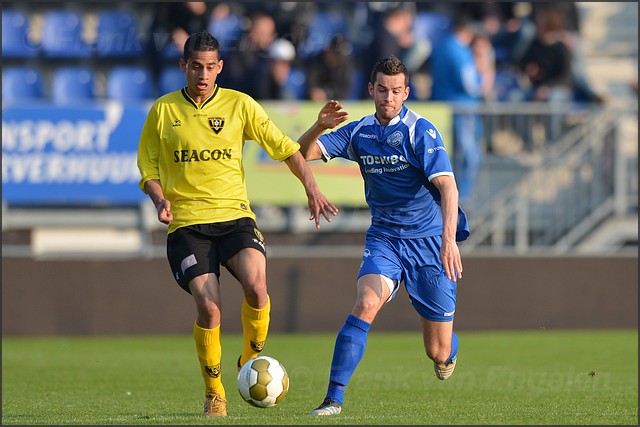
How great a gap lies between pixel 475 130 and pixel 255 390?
9.36m

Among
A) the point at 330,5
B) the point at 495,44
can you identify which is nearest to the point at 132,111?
the point at 330,5

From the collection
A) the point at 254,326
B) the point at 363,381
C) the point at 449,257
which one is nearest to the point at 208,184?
the point at 254,326

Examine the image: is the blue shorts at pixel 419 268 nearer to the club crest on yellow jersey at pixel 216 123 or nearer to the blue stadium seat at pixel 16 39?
the club crest on yellow jersey at pixel 216 123

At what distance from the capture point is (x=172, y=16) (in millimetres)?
18375

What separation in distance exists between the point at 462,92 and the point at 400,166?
885cm

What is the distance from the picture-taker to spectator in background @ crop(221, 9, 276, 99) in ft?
57.7

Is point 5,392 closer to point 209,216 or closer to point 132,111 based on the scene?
point 209,216

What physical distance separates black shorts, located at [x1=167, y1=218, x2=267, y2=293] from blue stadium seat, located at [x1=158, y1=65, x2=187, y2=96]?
998 centimetres

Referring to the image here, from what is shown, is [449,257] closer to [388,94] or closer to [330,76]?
[388,94]

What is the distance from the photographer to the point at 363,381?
11555 mm

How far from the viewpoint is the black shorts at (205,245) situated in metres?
8.48

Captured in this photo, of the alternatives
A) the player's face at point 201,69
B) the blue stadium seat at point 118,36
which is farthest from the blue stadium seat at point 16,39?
the player's face at point 201,69

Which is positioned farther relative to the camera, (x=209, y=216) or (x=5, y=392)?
(x=5, y=392)

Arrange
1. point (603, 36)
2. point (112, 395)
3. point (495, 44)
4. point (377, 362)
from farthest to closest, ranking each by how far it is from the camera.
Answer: point (603, 36)
point (495, 44)
point (377, 362)
point (112, 395)
